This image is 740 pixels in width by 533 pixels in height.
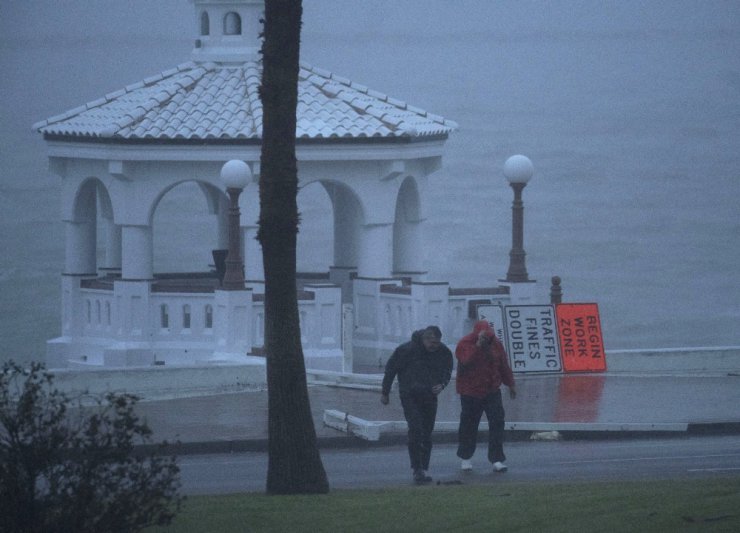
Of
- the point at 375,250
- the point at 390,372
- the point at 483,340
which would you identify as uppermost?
the point at 375,250

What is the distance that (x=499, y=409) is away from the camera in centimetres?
1573

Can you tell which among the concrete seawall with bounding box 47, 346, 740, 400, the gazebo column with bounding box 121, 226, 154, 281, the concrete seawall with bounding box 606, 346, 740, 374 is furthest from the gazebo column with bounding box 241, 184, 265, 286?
the concrete seawall with bounding box 606, 346, 740, 374

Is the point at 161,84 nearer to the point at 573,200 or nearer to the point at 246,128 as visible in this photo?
the point at 246,128

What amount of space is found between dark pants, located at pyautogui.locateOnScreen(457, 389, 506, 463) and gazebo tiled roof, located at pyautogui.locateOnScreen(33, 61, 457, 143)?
25.0ft

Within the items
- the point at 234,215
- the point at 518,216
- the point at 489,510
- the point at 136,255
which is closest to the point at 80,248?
the point at 136,255

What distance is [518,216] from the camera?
23547 millimetres

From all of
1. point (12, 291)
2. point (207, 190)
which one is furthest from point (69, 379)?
point (12, 291)

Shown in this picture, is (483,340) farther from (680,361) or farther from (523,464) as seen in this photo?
(680,361)

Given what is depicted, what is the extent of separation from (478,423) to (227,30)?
10829 millimetres

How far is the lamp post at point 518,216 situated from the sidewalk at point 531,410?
1888 mm

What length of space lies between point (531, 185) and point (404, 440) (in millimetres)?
89264

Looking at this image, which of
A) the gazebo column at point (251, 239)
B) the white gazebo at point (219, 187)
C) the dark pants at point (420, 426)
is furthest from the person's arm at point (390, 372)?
the gazebo column at point (251, 239)

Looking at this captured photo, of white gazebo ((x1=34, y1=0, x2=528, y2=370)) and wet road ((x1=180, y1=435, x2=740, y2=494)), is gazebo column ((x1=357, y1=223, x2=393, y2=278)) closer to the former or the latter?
white gazebo ((x1=34, y1=0, x2=528, y2=370))

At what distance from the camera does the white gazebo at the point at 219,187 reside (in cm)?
2280
